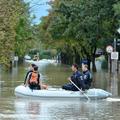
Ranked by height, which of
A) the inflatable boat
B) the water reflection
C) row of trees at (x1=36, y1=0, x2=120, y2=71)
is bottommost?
the water reflection

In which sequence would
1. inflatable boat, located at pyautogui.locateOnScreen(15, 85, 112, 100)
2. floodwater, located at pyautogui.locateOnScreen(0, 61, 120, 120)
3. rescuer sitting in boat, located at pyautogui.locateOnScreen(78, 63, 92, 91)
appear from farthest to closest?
rescuer sitting in boat, located at pyautogui.locateOnScreen(78, 63, 92, 91)
inflatable boat, located at pyautogui.locateOnScreen(15, 85, 112, 100)
floodwater, located at pyautogui.locateOnScreen(0, 61, 120, 120)

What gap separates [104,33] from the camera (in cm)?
5506

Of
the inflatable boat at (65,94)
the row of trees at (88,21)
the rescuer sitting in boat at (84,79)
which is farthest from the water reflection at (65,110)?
the row of trees at (88,21)

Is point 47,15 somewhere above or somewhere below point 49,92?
above

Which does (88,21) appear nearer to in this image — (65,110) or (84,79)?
(84,79)

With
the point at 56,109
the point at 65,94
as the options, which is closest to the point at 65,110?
the point at 56,109

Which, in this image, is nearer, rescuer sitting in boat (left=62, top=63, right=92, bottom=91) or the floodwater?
the floodwater

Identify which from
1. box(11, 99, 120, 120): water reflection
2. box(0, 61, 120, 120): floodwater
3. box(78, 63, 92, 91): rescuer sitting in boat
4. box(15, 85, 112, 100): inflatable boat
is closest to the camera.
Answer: box(0, 61, 120, 120): floodwater

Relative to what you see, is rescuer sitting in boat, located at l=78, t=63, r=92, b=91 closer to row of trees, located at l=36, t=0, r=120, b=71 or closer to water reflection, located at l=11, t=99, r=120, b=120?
water reflection, located at l=11, t=99, r=120, b=120

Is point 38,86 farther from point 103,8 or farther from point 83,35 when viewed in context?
point 83,35

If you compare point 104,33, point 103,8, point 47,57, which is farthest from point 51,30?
point 47,57

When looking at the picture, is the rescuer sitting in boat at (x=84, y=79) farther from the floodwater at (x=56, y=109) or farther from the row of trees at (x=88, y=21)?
the row of trees at (x=88, y=21)

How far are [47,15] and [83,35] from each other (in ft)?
111


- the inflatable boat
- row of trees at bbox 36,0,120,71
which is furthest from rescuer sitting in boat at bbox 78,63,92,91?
row of trees at bbox 36,0,120,71
